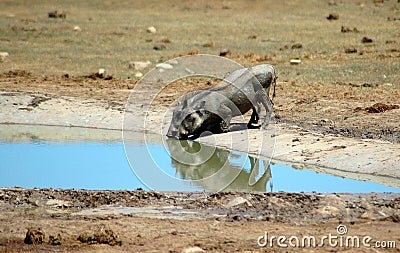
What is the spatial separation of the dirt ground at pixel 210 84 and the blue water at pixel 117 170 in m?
1.16

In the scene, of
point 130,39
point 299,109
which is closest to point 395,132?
point 299,109

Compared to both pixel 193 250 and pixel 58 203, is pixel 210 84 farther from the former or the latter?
pixel 193 250

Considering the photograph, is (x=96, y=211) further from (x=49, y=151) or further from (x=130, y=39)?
(x=130, y=39)

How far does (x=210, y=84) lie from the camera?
56.5ft

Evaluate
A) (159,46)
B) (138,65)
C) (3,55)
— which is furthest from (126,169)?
(159,46)

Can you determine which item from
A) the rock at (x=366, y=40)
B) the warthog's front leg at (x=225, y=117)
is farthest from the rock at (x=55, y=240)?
the rock at (x=366, y=40)

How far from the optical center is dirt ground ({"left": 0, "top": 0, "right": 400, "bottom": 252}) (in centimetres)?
791

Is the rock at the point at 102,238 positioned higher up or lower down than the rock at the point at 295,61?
higher up

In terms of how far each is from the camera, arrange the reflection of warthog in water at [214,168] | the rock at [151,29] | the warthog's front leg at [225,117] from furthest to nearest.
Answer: the rock at [151,29] → the warthog's front leg at [225,117] → the reflection of warthog in water at [214,168]

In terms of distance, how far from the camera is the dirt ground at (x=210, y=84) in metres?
7.91

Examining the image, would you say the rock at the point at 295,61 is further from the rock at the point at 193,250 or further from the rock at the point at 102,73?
the rock at the point at 193,250

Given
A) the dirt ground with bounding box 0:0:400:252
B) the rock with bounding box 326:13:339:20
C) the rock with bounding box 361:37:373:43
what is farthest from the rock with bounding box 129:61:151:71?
the rock with bounding box 326:13:339:20

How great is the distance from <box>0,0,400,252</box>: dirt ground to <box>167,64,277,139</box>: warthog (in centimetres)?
95

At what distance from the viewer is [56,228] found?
795 centimetres
